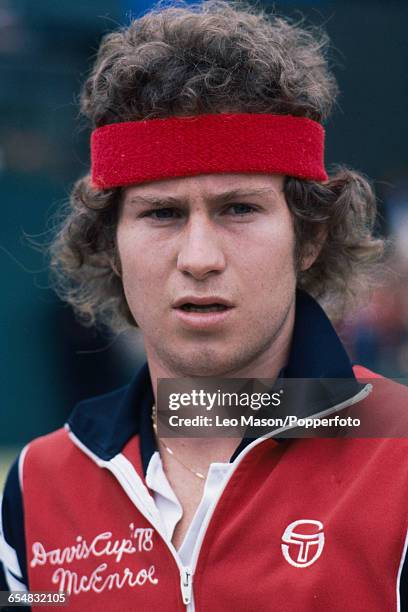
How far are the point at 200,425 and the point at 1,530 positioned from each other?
2.21 ft

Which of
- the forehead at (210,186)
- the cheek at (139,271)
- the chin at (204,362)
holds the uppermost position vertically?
the forehead at (210,186)

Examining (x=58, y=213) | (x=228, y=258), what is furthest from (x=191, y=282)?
(x=58, y=213)

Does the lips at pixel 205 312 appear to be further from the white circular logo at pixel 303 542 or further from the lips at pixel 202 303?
→ the white circular logo at pixel 303 542

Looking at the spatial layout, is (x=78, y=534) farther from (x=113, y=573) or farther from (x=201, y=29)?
(x=201, y=29)

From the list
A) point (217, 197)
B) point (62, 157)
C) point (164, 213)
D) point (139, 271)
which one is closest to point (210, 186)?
point (217, 197)

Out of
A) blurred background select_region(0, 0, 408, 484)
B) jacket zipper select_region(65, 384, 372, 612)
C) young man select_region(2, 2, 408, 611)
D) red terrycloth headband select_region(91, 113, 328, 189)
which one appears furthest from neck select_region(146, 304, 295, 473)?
blurred background select_region(0, 0, 408, 484)

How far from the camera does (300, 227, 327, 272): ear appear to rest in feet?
8.53

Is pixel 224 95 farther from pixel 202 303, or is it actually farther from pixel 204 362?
pixel 204 362

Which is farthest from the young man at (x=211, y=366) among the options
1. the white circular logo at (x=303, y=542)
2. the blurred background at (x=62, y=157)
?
the blurred background at (x=62, y=157)

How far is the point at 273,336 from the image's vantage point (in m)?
2.34

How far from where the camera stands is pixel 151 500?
2.28m

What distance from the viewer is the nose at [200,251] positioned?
2189mm

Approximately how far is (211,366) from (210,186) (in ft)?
1.54

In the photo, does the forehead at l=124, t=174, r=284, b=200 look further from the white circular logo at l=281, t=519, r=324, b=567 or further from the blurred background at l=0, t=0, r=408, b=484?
the blurred background at l=0, t=0, r=408, b=484
